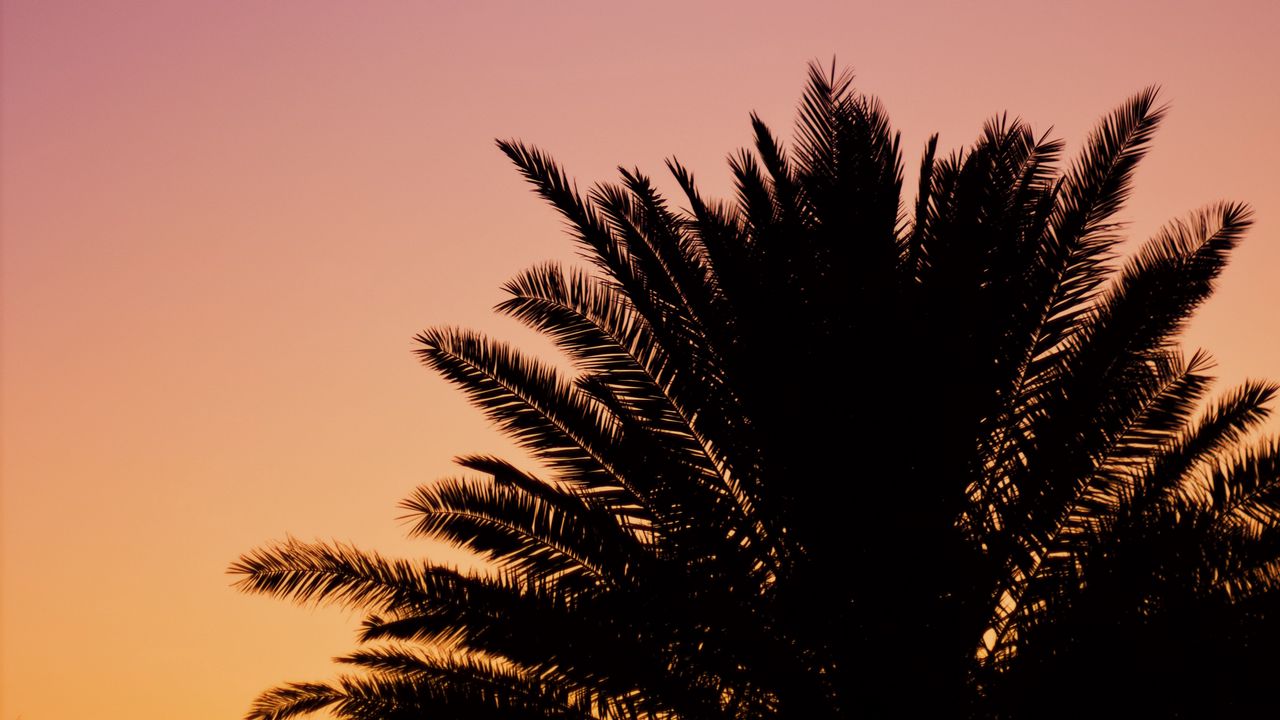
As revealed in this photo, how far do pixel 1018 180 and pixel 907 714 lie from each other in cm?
348

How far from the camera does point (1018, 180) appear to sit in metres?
8.38

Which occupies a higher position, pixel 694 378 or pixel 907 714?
pixel 694 378

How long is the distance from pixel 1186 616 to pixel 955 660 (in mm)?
1307

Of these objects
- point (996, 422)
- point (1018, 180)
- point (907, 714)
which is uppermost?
point (1018, 180)

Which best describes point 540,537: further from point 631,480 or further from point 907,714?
point 907,714

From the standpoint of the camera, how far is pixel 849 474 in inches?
307

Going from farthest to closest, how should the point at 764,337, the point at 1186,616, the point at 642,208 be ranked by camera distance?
the point at 642,208 < the point at 764,337 < the point at 1186,616

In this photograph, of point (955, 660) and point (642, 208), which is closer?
point (955, 660)

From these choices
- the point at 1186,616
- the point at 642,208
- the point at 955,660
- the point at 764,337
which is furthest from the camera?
the point at 642,208

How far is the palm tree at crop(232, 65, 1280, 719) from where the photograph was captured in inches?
292

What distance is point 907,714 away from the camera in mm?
7383

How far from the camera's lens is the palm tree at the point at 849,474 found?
7.42 m

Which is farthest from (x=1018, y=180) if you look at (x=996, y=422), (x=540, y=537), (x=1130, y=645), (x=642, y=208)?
(x=540, y=537)

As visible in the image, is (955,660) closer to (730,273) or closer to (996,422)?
(996,422)
